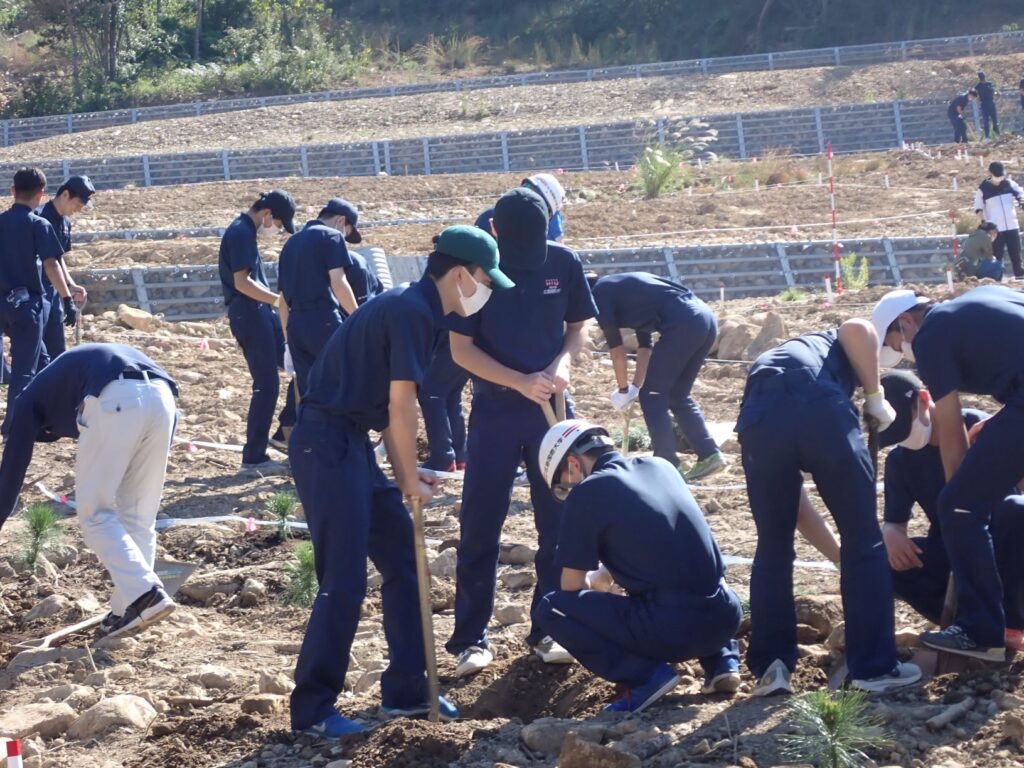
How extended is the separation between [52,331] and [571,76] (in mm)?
28050

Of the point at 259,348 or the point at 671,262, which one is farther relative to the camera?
the point at 671,262

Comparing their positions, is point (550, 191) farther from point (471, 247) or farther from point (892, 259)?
point (892, 259)

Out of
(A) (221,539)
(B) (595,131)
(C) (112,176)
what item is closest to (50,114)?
(C) (112,176)

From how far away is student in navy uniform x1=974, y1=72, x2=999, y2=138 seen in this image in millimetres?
28188

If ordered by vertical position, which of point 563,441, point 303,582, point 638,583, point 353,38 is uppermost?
point 353,38

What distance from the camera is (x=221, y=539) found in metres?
8.68

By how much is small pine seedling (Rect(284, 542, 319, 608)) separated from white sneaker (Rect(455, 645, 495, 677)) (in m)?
1.57

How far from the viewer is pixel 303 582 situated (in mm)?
7492

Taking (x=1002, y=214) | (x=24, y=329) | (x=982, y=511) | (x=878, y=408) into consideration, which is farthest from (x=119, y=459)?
(x=1002, y=214)

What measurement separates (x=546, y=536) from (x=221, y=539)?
3.08 meters

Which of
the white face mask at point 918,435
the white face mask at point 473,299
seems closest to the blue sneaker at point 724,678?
the white face mask at point 918,435

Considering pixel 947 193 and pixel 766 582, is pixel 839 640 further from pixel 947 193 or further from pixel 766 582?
pixel 947 193

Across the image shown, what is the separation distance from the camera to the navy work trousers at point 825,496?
17.0 ft

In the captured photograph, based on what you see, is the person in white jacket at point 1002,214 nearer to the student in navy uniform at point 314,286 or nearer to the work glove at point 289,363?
the work glove at point 289,363
